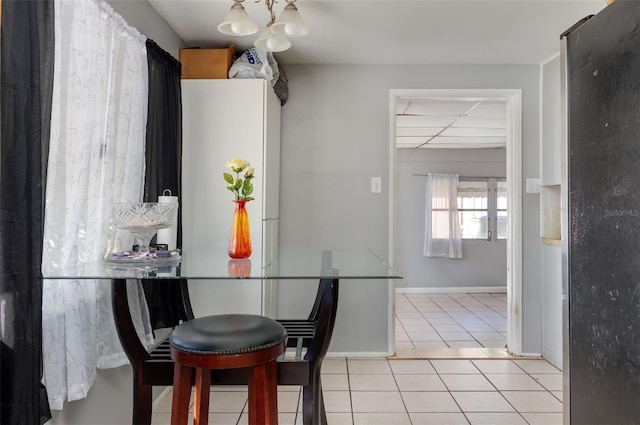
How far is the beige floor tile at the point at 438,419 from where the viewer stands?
2049 mm

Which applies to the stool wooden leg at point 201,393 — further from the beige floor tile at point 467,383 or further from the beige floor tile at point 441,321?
the beige floor tile at point 441,321

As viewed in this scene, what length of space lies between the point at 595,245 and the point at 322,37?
1975mm

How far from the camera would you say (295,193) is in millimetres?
3010

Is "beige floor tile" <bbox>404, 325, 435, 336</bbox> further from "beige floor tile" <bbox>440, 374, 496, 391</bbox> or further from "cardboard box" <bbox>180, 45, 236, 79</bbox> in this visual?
"cardboard box" <bbox>180, 45, 236, 79</bbox>

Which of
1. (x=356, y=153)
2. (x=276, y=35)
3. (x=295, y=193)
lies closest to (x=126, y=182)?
(x=276, y=35)

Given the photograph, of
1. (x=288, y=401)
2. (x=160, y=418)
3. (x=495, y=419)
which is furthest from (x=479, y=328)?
(x=160, y=418)

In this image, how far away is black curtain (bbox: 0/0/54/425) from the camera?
103 centimetres

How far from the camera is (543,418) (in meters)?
2.11

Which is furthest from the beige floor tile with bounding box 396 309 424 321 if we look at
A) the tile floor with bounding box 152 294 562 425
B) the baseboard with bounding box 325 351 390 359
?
the baseboard with bounding box 325 351 390 359

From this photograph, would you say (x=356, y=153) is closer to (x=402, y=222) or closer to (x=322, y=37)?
(x=322, y=37)

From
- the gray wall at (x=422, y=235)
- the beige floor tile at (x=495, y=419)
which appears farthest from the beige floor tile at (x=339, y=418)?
the gray wall at (x=422, y=235)

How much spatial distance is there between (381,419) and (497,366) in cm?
117

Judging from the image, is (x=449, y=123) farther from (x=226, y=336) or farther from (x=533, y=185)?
(x=226, y=336)

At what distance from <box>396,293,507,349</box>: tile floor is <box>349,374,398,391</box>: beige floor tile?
652mm
